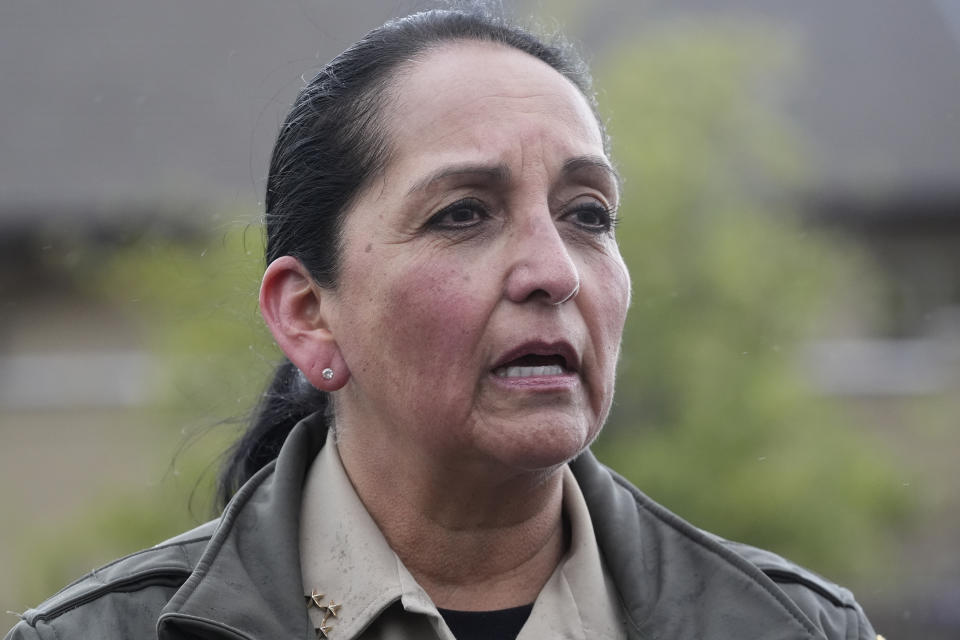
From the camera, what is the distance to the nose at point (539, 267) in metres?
2.58

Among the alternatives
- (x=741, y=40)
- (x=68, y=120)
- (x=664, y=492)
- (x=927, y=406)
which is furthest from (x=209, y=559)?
(x=68, y=120)

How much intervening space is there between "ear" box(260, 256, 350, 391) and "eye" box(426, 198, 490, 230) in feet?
1.12

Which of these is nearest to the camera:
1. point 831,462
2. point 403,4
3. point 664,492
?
point 403,4

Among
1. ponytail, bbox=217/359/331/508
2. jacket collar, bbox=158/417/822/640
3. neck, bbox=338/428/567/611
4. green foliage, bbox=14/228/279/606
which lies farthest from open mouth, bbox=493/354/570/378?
green foliage, bbox=14/228/279/606

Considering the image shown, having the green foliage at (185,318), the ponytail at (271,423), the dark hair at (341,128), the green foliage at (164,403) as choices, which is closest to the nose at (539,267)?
the dark hair at (341,128)

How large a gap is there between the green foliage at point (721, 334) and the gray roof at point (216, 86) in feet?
22.8

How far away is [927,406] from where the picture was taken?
19.7 metres

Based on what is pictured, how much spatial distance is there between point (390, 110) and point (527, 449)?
2.59 feet

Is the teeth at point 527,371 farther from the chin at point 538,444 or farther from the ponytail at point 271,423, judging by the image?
→ the ponytail at point 271,423

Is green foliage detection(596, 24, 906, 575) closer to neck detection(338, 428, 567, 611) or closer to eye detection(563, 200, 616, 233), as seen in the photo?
eye detection(563, 200, 616, 233)

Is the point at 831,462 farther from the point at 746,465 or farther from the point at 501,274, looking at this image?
the point at 501,274

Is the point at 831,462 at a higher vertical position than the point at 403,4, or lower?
lower

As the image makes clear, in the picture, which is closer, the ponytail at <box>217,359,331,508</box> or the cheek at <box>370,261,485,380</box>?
the cheek at <box>370,261,485,380</box>

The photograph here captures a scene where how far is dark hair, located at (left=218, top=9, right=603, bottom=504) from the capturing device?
2893 millimetres
